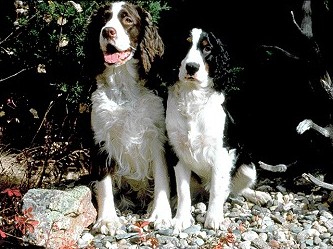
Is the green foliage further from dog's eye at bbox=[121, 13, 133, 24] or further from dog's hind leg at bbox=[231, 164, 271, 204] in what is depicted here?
dog's hind leg at bbox=[231, 164, 271, 204]

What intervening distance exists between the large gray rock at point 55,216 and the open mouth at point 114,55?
3.13 ft

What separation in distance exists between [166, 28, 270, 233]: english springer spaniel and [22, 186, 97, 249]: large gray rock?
0.70 m

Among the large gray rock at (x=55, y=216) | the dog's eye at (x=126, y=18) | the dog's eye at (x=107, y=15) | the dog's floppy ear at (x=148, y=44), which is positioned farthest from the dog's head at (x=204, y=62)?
the large gray rock at (x=55, y=216)

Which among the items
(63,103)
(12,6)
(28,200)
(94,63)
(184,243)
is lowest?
(184,243)

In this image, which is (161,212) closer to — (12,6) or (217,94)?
(217,94)

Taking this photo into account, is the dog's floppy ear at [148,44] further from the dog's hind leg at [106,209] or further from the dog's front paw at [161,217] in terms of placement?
the dog's front paw at [161,217]

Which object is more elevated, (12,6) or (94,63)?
(12,6)

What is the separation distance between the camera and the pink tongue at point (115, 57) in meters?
4.26

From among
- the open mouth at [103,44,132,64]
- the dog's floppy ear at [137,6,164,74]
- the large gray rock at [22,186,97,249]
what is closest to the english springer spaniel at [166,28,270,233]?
the dog's floppy ear at [137,6,164,74]

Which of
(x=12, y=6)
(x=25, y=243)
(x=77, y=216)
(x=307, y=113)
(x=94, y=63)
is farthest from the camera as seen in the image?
(x=12, y=6)

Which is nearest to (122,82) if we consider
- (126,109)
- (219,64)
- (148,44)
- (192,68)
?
(126,109)

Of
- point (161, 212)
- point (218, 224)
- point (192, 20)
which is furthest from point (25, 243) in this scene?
point (192, 20)

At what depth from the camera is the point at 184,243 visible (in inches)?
161

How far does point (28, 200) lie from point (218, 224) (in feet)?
4.33
